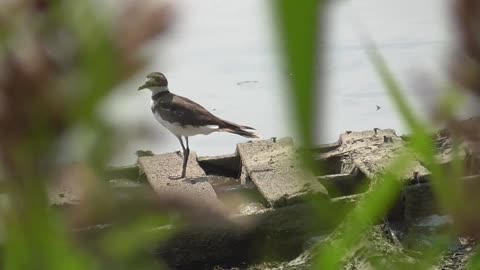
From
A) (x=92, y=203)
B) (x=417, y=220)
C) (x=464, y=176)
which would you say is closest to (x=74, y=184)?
(x=92, y=203)

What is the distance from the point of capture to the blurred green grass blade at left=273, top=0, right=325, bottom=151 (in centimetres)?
32

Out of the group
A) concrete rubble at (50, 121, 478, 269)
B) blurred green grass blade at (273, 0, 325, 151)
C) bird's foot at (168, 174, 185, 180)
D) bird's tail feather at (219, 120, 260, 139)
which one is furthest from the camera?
bird's tail feather at (219, 120, 260, 139)

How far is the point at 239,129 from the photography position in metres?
5.19

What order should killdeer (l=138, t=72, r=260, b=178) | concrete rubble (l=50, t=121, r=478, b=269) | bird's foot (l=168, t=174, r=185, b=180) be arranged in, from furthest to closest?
killdeer (l=138, t=72, r=260, b=178), bird's foot (l=168, t=174, r=185, b=180), concrete rubble (l=50, t=121, r=478, b=269)

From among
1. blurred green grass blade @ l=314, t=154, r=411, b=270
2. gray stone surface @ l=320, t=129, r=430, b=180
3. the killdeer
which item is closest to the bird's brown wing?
the killdeer

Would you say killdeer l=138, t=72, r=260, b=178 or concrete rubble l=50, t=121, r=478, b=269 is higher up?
killdeer l=138, t=72, r=260, b=178

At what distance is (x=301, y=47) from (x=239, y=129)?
4.86m

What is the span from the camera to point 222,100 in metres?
5.63

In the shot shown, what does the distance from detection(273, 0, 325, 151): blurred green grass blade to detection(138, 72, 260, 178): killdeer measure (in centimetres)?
482

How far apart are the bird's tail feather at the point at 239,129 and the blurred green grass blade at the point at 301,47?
15.8ft

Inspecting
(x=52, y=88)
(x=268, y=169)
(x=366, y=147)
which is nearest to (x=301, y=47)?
(x=52, y=88)

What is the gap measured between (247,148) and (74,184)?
4.90 metres

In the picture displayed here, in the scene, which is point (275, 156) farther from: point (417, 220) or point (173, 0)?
point (173, 0)

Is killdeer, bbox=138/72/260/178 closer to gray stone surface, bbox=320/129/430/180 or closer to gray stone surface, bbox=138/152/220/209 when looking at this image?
gray stone surface, bbox=138/152/220/209
